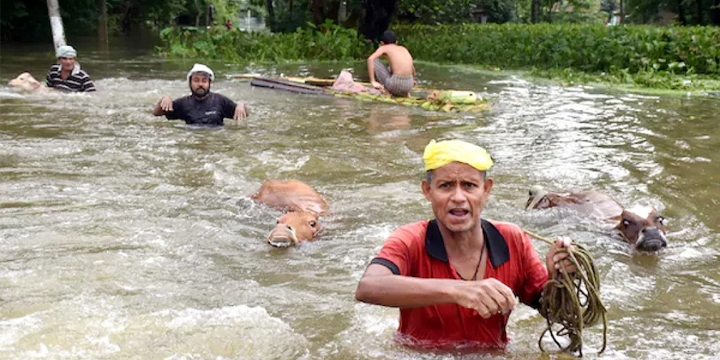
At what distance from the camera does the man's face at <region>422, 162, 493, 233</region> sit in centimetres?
357

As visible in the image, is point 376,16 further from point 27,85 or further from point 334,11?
point 27,85

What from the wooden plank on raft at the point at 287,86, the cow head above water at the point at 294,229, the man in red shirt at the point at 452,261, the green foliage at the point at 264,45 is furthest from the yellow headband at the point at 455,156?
the green foliage at the point at 264,45

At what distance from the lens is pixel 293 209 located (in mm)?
7188

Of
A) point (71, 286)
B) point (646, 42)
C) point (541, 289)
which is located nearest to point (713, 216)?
point (541, 289)

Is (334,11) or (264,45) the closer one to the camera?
(264,45)

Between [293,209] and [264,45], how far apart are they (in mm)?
20405

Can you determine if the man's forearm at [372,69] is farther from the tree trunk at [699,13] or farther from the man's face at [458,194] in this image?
the tree trunk at [699,13]

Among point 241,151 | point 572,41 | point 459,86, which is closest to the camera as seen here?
point 241,151

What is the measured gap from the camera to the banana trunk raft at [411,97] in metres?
14.3

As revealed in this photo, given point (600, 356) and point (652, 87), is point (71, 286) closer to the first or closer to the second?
point (600, 356)

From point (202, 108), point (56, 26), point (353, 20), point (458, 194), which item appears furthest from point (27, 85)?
point (353, 20)

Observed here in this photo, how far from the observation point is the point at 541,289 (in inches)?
149

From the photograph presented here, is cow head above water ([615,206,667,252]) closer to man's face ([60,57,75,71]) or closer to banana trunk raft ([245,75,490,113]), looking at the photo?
banana trunk raft ([245,75,490,113])

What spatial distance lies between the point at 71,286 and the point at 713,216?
5.57 metres
